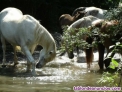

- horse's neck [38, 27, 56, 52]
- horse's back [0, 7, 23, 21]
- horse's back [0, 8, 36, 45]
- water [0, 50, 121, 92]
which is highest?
horse's back [0, 7, 23, 21]

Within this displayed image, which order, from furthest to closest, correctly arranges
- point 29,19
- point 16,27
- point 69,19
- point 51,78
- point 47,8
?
point 47,8
point 69,19
point 16,27
point 29,19
point 51,78

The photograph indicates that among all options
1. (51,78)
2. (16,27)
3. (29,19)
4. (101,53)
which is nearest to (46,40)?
(29,19)

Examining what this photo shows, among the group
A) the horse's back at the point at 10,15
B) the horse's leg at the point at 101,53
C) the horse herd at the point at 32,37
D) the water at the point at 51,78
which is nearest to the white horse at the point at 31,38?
the horse herd at the point at 32,37

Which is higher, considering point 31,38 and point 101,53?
point 31,38

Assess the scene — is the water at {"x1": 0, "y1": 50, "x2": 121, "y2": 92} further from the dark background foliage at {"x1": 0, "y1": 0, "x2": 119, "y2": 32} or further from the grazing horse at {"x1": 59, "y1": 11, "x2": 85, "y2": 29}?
the dark background foliage at {"x1": 0, "y1": 0, "x2": 119, "y2": 32}

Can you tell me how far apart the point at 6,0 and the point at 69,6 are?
4.52 meters

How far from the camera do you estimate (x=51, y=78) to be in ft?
28.7

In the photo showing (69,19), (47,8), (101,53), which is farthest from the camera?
(47,8)

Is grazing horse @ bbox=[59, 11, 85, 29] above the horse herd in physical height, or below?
above

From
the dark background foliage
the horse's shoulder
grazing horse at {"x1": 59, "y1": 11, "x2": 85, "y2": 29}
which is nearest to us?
the horse's shoulder

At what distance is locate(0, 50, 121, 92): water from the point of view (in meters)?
7.31

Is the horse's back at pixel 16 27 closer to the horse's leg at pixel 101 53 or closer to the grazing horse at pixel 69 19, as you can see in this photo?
the horse's leg at pixel 101 53

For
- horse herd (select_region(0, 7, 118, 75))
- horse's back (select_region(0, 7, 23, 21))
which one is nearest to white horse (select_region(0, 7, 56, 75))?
horse herd (select_region(0, 7, 118, 75))

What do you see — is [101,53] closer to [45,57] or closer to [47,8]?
[45,57]
